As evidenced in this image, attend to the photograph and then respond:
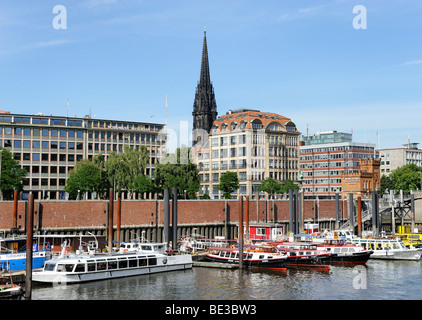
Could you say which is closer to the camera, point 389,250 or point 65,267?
point 65,267

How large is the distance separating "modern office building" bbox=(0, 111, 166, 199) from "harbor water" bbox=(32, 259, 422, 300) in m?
79.6

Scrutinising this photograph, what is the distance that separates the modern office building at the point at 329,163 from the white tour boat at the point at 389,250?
81.7 metres

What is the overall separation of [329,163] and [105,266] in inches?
4795

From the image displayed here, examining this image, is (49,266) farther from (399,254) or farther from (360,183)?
(360,183)

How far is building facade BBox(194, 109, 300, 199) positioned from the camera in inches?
5512

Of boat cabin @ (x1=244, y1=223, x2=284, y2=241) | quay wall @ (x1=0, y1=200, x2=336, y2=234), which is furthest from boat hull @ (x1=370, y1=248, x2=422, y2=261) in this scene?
quay wall @ (x1=0, y1=200, x2=336, y2=234)

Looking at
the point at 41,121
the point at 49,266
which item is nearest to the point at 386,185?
the point at 41,121

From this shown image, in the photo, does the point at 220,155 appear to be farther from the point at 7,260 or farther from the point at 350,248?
the point at 7,260

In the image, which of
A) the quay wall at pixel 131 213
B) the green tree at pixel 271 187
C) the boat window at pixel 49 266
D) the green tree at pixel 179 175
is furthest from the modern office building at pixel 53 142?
the boat window at pixel 49 266

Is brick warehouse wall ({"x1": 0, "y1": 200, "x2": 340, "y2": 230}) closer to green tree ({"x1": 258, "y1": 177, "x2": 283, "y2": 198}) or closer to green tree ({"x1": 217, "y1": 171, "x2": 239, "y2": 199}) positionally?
green tree ({"x1": 258, "y1": 177, "x2": 283, "y2": 198})

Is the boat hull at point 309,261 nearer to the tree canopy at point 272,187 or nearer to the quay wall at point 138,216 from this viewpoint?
the quay wall at point 138,216

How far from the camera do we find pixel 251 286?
48.4 meters
